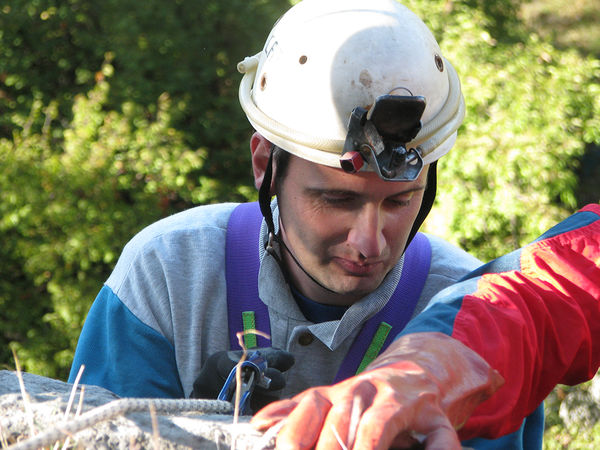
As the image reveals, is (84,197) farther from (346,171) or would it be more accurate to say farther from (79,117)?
(346,171)

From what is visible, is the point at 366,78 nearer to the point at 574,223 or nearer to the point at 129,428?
the point at 574,223

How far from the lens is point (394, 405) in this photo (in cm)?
145

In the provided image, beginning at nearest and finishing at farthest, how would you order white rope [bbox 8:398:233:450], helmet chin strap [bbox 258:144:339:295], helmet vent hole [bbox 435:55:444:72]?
white rope [bbox 8:398:233:450] < helmet vent hole [bbox 435:55:444:72] < helmet chin strap [bbox 258:144:339:295]

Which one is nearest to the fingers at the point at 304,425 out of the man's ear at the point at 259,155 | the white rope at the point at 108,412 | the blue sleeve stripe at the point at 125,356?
the white rope at the point at 108,412

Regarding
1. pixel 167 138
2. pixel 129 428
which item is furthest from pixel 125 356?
pixel 167 138

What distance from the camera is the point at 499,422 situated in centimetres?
184

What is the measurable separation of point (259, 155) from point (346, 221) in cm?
51

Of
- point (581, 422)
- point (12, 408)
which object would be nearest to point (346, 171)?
point (12, 408)

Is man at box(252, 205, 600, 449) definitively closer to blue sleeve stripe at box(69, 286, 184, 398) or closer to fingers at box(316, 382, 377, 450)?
fingers at box(316, 382, 377, 450)

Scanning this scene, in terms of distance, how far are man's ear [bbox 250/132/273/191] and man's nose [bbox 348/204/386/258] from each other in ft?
1.55

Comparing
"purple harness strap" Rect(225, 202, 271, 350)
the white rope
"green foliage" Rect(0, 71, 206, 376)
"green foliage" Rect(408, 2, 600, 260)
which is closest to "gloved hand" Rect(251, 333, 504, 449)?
the white rope

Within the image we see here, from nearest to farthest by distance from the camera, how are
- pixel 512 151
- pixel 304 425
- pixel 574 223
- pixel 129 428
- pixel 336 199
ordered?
pixel 304 425 → pixel 129 428 → pixel 574 223 → pixel 336 199 → pixel 512 151

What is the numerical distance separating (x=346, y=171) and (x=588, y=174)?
8.03 metres

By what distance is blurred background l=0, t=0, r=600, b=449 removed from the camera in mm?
5758
